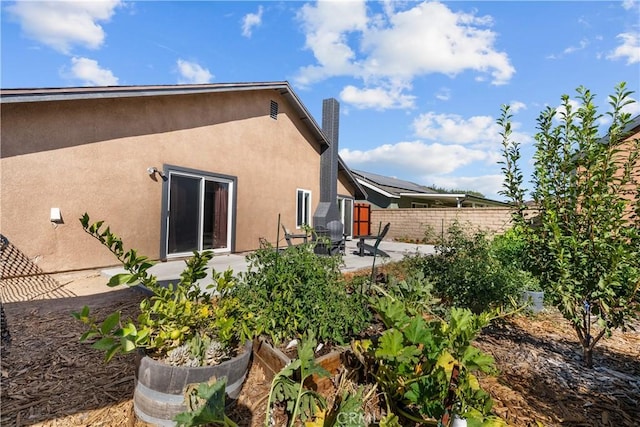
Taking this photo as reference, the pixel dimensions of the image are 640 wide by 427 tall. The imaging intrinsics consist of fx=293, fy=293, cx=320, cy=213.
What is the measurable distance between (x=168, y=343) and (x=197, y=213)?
5.75 meters

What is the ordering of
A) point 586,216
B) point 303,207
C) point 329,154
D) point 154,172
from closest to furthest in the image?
point 586,216 → point 154,172 → point 303,207 → point 329,154

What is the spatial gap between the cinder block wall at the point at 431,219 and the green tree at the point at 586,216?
9873 millimetres

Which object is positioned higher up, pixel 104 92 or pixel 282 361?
pixel 104 92

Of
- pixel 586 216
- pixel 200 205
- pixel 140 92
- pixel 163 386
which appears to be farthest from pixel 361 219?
pixel 163 386

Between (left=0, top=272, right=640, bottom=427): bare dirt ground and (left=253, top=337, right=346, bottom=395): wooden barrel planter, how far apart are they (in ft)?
0.33

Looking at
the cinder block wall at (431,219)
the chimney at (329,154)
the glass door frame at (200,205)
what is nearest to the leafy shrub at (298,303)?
the glass door frame at (200,205)

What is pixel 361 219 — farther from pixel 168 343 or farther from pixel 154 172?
pixel 168 343

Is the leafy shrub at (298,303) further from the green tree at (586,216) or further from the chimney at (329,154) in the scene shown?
the chimney at (329,154)

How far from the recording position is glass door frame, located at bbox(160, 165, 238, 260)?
254 inches

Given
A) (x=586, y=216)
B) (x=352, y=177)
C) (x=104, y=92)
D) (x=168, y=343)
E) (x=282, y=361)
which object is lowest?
(x=282, y=361)

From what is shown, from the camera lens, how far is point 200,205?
720cm

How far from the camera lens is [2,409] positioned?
1.86 m

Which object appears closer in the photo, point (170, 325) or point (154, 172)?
point (170, 325)

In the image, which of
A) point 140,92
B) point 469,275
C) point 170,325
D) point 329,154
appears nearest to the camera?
point 170,325
